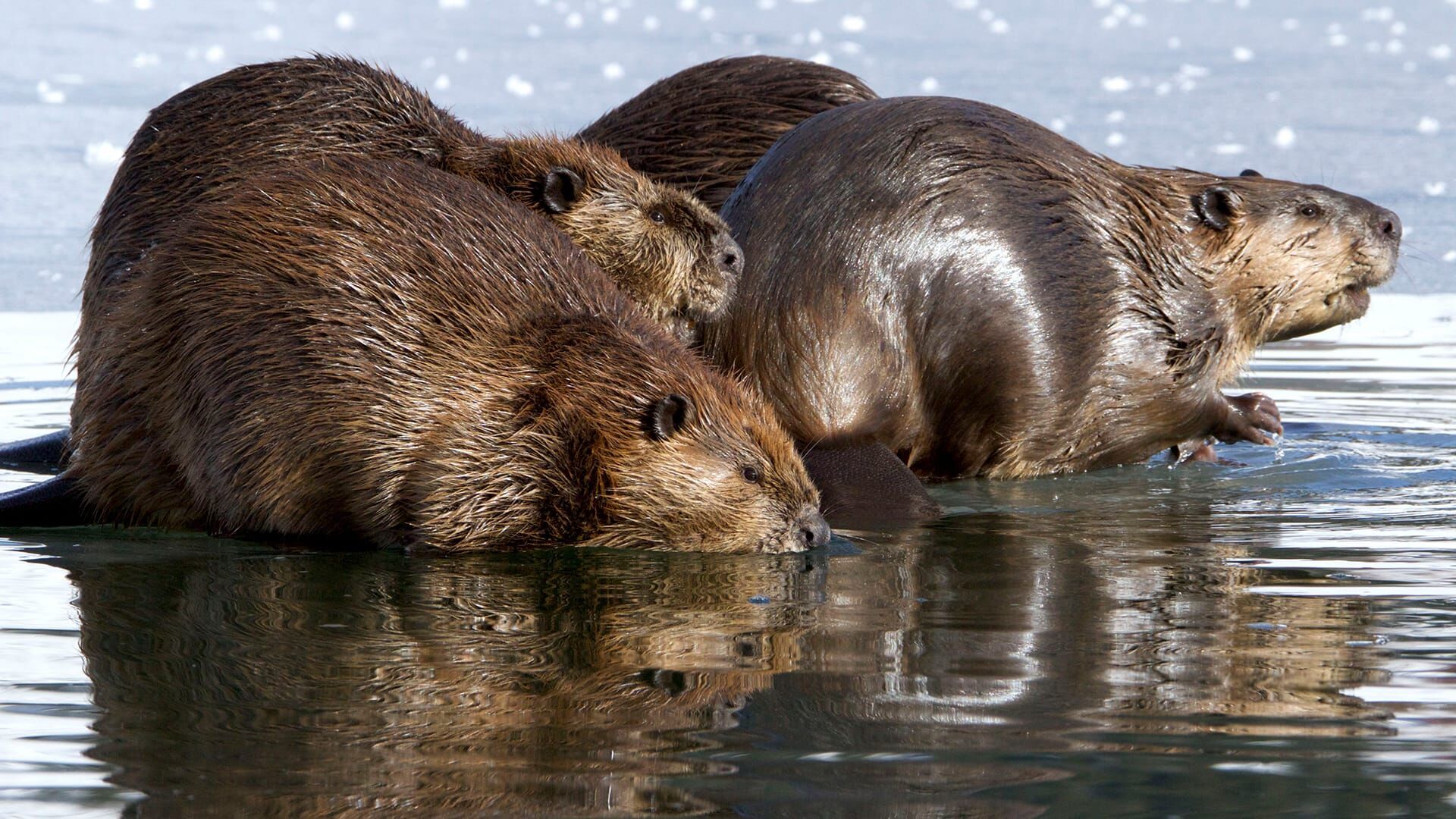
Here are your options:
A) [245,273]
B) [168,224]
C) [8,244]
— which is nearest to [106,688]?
[245,273]

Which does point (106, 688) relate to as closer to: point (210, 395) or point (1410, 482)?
point (210, 395)

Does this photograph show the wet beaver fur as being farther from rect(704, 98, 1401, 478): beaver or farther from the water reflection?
the water reflection

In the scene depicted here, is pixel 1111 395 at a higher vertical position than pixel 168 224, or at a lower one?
lower

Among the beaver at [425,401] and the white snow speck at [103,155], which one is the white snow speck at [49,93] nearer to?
the white snow speck at [103,155]

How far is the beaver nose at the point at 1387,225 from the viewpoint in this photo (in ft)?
16.4

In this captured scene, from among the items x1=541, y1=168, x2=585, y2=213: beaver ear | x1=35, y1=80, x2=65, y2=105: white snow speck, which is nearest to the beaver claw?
x1=541, y1=168, x2=585, y2=213: beaver ear

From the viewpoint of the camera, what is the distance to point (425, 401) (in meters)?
3.41

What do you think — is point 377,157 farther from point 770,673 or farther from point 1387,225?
point 1387,225

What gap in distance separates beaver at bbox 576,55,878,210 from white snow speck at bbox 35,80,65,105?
18.9 ft

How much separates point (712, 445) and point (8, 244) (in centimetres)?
548

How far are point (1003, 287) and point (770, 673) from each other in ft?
7.29

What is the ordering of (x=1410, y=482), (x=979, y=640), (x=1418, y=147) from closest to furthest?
(x=979, y=640), (x=1410, y=482), (x=1418, y=147)

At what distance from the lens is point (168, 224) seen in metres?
4.16

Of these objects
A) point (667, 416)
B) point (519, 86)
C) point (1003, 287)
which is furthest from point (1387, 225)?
point (519, 86)
